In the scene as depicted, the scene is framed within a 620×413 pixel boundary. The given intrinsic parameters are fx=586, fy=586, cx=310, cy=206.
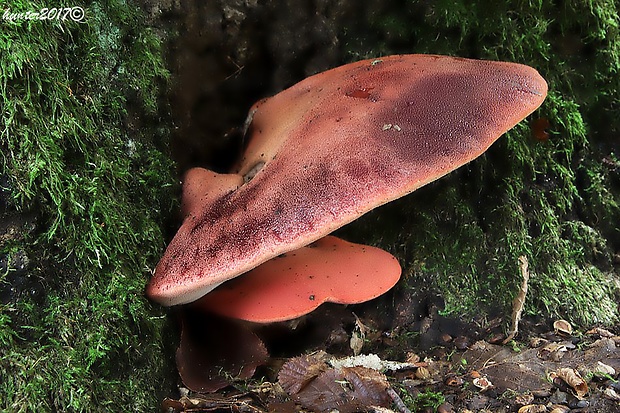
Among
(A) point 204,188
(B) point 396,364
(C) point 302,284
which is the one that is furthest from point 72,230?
(B) point 396,364

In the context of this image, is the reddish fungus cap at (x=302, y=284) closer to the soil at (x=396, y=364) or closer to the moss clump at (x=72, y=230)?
the soil at (x=396, y=364)

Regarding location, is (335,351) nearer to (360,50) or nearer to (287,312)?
(287,312)

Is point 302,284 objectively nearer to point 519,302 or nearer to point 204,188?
point 204,188

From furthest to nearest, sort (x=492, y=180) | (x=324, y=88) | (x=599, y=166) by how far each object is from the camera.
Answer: (x=599, y=166) → (x=492, y=180) → (x=324, y=88)

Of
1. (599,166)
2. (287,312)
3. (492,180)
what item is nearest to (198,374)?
(287,312)

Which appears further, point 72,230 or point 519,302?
point 519,302
